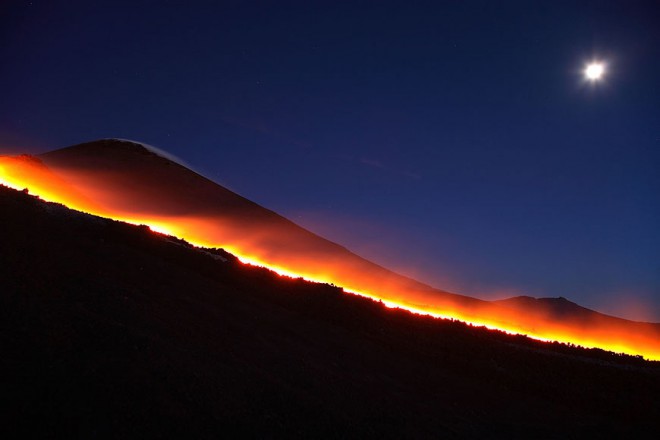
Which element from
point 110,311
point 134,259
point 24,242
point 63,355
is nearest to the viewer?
point 63,355

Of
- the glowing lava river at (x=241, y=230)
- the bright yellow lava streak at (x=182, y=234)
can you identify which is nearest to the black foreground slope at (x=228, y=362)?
the bright yellow lava streak at (x=182, y=234)

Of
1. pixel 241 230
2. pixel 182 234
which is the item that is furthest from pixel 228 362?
pixel 241 230

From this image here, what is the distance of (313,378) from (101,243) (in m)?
10.4

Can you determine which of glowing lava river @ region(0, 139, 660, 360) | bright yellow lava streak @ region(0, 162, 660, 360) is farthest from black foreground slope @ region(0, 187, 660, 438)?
A: glowing lava river @ region(0, 139, 660, 360)

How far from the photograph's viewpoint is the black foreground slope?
718 cm

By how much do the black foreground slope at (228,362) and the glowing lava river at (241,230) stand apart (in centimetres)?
940

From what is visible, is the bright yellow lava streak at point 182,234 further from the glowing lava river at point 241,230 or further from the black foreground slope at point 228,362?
the black foreground slope at point 228,362

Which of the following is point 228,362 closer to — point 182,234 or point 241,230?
point 182,234

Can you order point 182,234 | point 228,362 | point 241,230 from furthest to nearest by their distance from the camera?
point 241,230 → point 182,234 → point 228,362

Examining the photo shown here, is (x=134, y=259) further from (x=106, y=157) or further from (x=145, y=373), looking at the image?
(x=106, y=157)

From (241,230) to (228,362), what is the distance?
30.6 m

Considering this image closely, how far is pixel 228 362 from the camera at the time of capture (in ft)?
32.6

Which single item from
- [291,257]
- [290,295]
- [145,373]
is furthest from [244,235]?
[145,373]

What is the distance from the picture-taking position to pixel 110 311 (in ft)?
33.4
